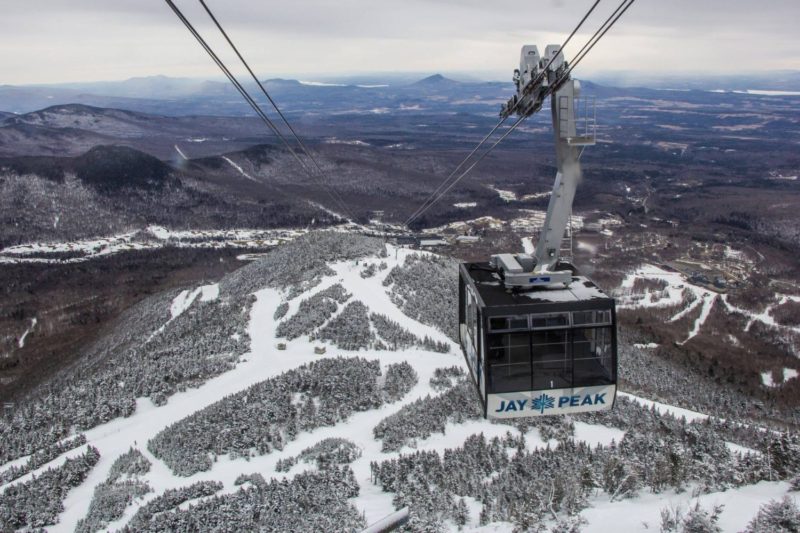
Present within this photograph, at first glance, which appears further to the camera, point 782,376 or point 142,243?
point 142,243

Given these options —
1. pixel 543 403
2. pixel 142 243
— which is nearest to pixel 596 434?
pixel 543 403

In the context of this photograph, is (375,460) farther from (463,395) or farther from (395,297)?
(395,297)

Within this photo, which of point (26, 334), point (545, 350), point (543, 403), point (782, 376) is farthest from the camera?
point (26, 334)

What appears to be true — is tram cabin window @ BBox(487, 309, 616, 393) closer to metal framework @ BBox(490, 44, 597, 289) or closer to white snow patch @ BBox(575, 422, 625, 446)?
metal framework @ BBox(490, 44, 597, 289)

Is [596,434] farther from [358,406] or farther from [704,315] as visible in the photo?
[704,315]

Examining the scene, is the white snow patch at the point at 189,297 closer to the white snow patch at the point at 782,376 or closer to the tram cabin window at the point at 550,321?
the tram cabin window at the point at 550,321

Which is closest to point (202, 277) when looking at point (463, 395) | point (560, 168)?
point (463, 395)
